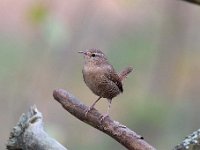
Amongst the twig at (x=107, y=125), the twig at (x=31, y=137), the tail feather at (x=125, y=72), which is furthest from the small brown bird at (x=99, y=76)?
the twig at (x=31, y=137)

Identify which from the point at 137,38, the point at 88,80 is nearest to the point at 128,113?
the point at 137,38

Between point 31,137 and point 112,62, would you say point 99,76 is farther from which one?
point 112,62

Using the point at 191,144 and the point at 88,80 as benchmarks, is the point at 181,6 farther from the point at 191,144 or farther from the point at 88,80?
the point at 191,144

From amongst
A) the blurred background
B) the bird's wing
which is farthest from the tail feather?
the blurred background

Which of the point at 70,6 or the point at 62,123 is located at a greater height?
the point at 70,6

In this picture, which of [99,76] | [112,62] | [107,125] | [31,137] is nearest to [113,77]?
[99,76]

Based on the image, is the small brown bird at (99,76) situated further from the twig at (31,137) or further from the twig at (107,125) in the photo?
the twig at (31,137)
